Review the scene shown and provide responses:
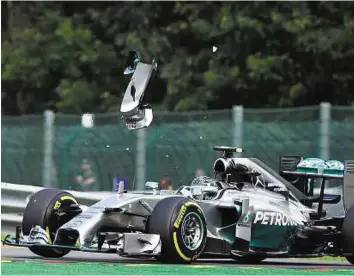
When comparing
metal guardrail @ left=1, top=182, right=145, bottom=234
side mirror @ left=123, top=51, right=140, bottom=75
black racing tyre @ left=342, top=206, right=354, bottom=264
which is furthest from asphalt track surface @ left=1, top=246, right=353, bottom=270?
metal guardrail @ left=1, top=182, right=145, bottom=234

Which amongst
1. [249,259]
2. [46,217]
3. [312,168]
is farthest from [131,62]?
[249,259]

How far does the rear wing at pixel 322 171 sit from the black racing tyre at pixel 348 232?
42 centimetres

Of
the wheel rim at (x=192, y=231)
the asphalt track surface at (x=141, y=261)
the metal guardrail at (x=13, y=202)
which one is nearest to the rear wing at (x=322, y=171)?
the asphalt track surface at (x=141, y=261)

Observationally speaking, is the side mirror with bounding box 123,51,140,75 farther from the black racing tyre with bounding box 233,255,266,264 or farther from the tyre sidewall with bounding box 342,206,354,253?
the tyre sidewall with bounding box 342,206,354,253

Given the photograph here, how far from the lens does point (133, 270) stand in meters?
12.7

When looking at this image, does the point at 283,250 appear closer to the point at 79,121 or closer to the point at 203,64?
the point at 79,121

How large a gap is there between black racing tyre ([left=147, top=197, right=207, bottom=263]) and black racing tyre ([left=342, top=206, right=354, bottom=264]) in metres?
1.60

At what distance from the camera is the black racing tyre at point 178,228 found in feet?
43.6

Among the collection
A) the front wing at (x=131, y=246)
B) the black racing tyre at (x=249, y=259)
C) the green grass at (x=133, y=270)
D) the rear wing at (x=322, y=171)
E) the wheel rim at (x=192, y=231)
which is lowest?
the green grass at (x=133, y=270)

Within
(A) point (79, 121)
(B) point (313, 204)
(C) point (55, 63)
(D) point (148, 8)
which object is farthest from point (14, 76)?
(B) point (313, 204)

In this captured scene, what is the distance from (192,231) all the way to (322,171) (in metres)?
1.97

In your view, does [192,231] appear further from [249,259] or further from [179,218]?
[249,259]

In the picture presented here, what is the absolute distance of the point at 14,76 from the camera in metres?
33.2

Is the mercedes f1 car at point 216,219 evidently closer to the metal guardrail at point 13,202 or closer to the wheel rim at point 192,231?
the wheel rim at point 192,231
